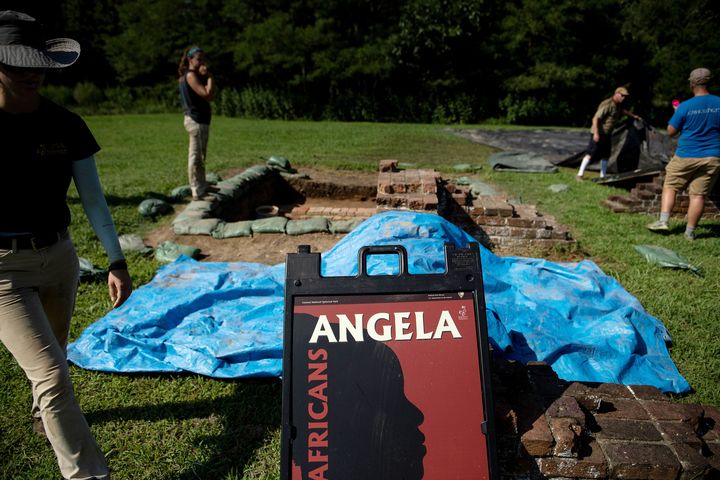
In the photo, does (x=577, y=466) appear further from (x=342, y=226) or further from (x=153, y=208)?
(x=153, y=208)

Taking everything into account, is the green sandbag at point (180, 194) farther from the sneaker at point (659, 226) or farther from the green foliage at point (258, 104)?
the green foliage at point (258, 104)

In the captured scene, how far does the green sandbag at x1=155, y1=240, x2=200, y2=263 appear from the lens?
16.1 feet

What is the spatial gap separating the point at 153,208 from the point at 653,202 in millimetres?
7181

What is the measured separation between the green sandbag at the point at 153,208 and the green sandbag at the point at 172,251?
143 centimetres

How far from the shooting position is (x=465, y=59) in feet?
80.0

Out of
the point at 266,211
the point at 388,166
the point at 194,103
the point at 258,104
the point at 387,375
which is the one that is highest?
the point at 194,103

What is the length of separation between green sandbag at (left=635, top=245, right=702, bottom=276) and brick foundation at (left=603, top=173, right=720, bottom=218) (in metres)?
1.88

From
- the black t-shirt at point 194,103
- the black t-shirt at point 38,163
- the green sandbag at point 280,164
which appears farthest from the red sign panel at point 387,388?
the green sandbag at point 280,164

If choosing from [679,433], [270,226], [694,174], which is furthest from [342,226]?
[694,174]

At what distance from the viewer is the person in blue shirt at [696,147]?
5191 mm

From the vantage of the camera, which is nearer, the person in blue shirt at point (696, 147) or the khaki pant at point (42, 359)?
the khaki pant at point (42, 359)

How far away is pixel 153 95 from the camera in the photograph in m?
28.4

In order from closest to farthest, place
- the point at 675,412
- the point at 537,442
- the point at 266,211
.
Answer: the point at 537,442
the point at 675,412
the point at 266,211

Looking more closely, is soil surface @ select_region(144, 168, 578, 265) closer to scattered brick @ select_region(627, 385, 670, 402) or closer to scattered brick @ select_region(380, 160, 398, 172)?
scattered brick @ select_region(380, 160, 398, 172)
